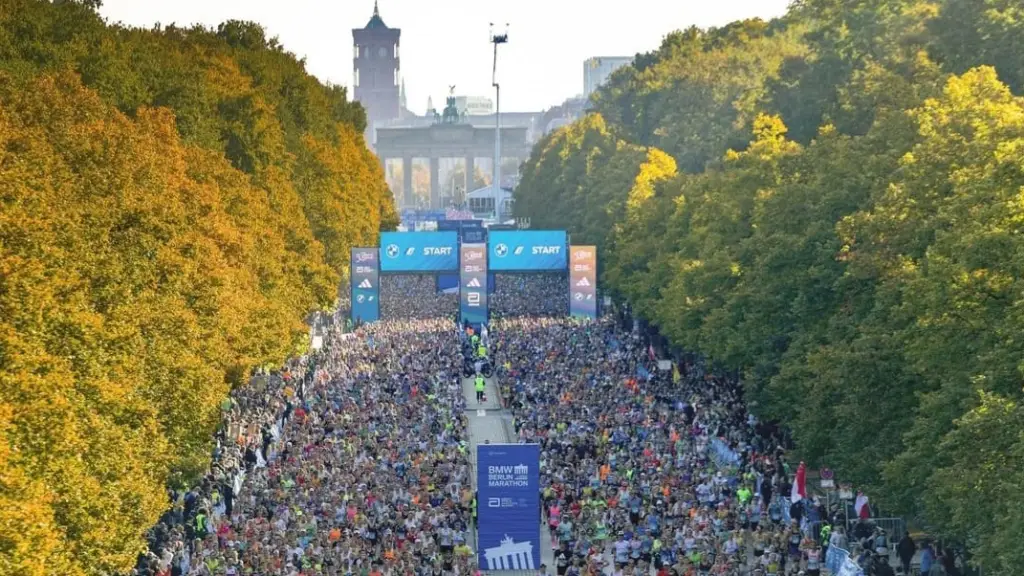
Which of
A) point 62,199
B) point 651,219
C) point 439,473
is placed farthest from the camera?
point 651,219

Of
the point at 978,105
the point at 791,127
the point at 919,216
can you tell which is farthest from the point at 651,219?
the point at 919,216

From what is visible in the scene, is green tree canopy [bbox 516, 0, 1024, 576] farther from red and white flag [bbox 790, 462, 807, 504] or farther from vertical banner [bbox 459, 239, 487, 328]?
vertical banner [bbox 459, 239, 487, 328]

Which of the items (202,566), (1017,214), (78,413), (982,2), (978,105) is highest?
(982,2)

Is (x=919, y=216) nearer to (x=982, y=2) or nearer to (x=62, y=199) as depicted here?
(x=62, y=199)

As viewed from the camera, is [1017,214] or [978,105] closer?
[1017,214]

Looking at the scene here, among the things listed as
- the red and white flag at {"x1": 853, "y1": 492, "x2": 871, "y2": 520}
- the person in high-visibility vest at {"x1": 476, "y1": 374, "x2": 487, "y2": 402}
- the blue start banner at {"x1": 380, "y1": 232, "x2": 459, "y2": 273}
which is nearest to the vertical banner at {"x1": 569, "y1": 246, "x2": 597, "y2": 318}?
the blue start banner at {"x1": 380, "y1": 232, "x2": 459, "y2": 273}

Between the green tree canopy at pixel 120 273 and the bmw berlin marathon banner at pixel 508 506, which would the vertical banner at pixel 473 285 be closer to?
the green tree canopy at pixel 120 273

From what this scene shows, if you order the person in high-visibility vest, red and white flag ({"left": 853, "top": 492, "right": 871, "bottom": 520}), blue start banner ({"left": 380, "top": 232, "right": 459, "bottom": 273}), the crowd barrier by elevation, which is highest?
blue start banner ({"left": 380, "top": 232, "right": 459, "bottom": 273})
